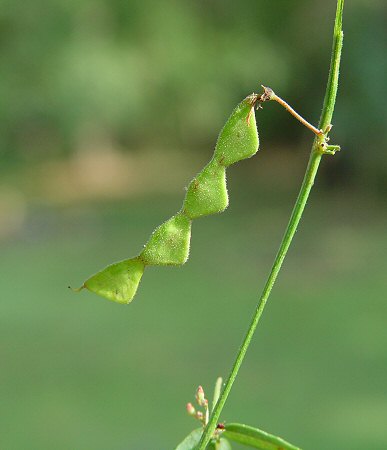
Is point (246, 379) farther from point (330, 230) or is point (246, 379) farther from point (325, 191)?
point (325, 191)

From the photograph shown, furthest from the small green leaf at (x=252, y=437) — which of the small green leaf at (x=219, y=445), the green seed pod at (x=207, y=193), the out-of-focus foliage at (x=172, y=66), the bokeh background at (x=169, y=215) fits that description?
the out-of-focus foliage at (x=172, y=66)

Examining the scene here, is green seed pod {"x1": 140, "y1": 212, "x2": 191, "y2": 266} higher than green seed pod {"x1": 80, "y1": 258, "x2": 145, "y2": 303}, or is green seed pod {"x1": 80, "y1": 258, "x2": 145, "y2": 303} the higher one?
green seed pod {"x1": 140, "y1": 212, "x2": 191, "y2": 266}

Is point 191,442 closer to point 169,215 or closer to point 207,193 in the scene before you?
point 207,193

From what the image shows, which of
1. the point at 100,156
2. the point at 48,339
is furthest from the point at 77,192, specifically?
the point at 48,339

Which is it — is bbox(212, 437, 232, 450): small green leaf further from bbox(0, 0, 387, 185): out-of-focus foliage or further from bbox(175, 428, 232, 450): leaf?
bbox(0, 0, 387, 185): out-of-focus foliage

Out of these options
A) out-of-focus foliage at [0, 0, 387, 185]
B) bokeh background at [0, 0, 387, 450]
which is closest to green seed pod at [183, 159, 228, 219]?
bokeh background at [0, 0, 387, 450]
